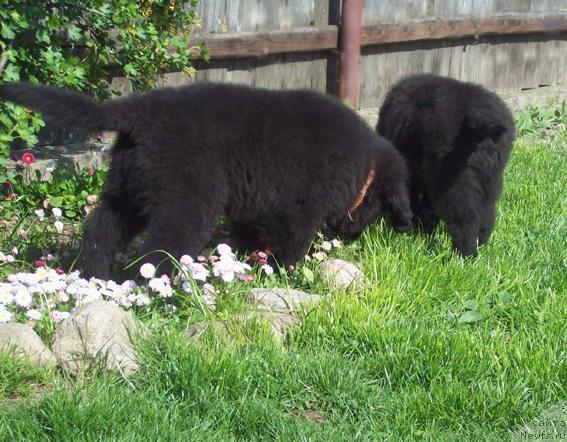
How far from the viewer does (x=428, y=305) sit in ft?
16.8

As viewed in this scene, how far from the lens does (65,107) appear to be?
4.90 m

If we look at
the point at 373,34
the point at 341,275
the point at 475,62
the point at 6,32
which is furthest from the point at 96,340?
the point at 475,62

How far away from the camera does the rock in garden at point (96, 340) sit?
4.04 m

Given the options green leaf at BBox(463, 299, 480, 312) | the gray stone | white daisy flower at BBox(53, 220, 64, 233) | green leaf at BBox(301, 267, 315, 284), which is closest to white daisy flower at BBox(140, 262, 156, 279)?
the gray stone

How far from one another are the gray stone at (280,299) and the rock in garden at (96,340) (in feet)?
2.66

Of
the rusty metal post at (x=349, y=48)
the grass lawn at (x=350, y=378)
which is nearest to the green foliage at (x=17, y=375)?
the grass lawn at (x=350, y=378)

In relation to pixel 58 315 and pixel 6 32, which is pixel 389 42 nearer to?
pixel 6 32

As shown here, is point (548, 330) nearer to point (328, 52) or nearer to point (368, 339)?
point (368, 339)

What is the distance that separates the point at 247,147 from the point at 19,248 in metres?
1.67

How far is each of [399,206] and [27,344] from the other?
2869 mm

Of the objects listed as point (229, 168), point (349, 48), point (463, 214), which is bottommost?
point (463, 214)

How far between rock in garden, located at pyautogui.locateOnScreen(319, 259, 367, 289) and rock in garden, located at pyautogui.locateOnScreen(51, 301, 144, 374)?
142 cm

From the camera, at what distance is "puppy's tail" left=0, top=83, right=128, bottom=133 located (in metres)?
4.79

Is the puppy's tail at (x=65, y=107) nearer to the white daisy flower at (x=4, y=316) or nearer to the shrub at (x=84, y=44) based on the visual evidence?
the shrub at (x=84, y=44)
